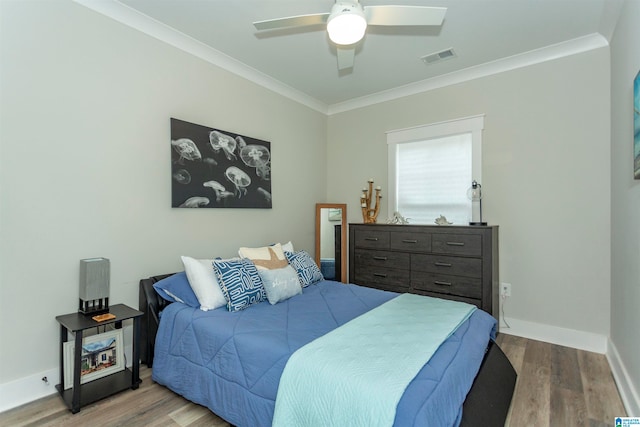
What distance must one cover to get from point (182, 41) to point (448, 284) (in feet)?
10.7

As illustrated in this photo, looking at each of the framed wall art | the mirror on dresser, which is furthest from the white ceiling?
the mirror on dresser

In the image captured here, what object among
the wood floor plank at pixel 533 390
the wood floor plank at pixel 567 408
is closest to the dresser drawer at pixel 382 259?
the wood floor plank at pixel 533 390

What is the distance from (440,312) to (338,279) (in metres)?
2.04

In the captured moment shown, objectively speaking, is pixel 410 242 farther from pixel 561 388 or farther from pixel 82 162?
pixel 82 162

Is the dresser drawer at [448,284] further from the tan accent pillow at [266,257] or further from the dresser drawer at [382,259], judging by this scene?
the tan accent pillow at [266,257]

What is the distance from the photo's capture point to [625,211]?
2.20m

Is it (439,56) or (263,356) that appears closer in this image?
(263,356)

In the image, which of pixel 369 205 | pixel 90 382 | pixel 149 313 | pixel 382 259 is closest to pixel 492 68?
pixel 369 205

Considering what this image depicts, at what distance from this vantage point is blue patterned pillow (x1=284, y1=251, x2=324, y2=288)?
2.84m

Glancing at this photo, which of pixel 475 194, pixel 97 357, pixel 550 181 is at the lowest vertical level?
pixel 97 357

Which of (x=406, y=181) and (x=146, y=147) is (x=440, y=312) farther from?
(x=146, y=147)

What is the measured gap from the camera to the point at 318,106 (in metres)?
4.34

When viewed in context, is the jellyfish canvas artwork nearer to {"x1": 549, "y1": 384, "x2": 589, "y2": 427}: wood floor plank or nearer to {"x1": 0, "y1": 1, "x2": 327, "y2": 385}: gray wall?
{"x1": 0, "y1": 1, "x2": 327, "y2": 385}: gray wall

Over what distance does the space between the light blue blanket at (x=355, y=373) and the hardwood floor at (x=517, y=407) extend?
2.37ft
